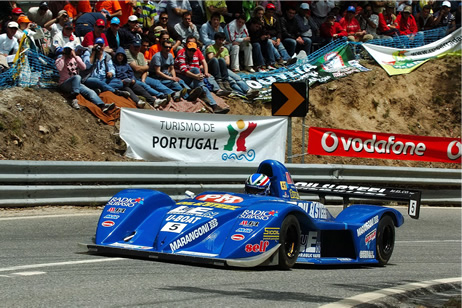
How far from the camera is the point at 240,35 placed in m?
17.3

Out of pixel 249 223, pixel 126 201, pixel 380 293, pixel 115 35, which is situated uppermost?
pixel 115 35

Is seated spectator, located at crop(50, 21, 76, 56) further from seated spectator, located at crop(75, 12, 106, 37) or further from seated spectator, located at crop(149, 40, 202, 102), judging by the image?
seated spectator, located at crop(149, 40, 202, 102)

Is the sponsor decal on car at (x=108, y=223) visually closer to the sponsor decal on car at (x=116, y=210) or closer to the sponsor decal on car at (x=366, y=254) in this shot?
the sponsor decal on car at (x=116, y=210)

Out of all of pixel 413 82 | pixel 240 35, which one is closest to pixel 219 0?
pixel 240 35

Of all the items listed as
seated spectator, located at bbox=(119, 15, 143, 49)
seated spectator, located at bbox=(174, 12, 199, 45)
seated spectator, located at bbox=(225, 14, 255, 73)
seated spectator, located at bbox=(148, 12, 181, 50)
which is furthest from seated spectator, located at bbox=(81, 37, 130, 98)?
seated spectator, located at bbox=(225, 14, 255, 73)

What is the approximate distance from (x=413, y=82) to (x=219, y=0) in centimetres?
664

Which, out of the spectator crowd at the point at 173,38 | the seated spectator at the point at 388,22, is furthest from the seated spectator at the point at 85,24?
the seated spectator at the point at 388,22

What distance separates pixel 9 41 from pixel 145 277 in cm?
851

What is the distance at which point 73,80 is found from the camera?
13727 millimetres

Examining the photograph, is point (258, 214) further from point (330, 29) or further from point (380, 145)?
point (330, 29)

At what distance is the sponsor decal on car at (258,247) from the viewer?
284 inches

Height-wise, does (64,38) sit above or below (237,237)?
above

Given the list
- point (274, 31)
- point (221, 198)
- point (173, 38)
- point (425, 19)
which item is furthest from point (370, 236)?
point (425, 19)

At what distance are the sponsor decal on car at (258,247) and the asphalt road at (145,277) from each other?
0.22 metres
